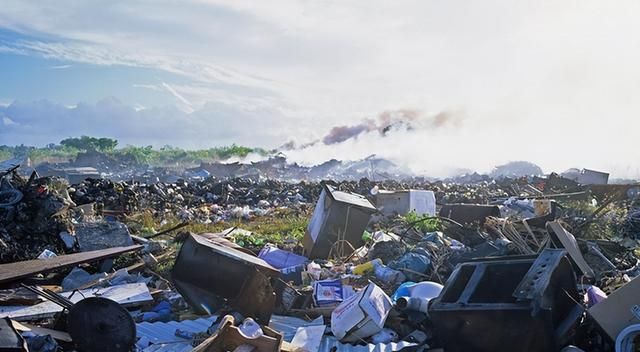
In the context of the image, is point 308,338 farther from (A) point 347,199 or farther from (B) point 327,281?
(A) point 347,199

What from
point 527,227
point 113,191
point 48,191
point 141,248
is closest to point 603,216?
point 527,227

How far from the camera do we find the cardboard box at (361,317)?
417 centimetres

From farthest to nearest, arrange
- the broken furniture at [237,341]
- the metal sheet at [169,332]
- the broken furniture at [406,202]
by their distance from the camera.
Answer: the broken furniture at [406,202], the metal sheet at [169,332], the broken furniture at [237,341]

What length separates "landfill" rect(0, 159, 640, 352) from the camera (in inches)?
141

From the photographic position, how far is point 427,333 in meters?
4.19

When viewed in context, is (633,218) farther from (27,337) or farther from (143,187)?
(143,187)

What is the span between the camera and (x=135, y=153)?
39.4m

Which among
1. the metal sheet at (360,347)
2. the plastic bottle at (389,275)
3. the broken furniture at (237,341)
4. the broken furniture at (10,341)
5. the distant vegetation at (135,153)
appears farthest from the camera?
the distant vegetation at (135,153)

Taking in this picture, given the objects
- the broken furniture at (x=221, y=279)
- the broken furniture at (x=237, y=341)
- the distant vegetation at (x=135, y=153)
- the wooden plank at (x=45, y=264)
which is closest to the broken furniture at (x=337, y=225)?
the broken furniture at (x=221, y=279)

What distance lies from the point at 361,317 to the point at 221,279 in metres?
1.49

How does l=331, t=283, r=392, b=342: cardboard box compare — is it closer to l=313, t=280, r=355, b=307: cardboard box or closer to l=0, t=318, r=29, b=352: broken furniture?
l=313, t=280, r=355, b=307: cardboard box

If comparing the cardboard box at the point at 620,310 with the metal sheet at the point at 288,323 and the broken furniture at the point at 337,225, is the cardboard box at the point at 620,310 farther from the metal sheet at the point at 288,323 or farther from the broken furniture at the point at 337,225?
the broken furniture at the point at 337,225

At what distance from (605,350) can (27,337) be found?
406cm

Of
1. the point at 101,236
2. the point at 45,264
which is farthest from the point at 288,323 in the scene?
the point at 101,236
